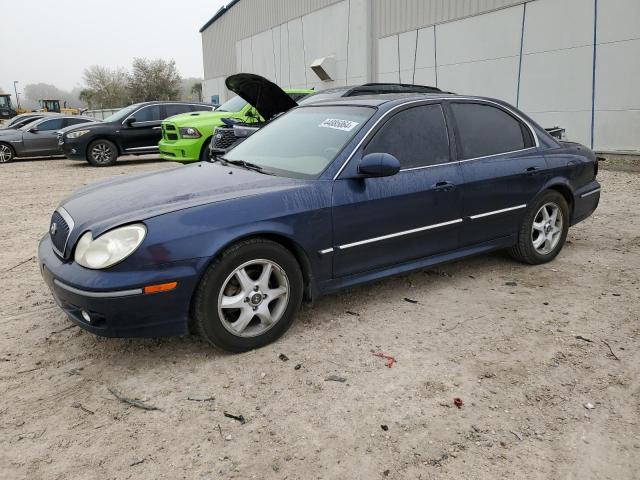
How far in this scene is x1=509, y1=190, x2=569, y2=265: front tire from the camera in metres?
4.46

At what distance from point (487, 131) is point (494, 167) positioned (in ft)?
1.06

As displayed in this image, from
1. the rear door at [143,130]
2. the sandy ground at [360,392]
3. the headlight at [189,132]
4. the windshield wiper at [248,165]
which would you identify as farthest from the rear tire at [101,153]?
the windshield wiper at [248,165]

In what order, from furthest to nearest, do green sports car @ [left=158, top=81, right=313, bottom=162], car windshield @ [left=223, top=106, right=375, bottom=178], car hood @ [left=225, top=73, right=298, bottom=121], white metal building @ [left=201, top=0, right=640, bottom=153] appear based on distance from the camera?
white metal building @ [left=201, top=0, right=640, bottom=153] < green sports car @ [left=158, top=81, right=313, bottom=162] < car hood @ [left=225, top=73, right=298, bottom=121] < car windshield @ [left=223, top=106, right=375, bottom=178]

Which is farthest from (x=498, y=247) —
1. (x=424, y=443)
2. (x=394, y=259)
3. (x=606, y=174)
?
(x=606, y=174)

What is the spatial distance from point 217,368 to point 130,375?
0.48 metres

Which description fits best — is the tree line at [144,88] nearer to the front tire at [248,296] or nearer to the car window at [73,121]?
the car window at [73,121]

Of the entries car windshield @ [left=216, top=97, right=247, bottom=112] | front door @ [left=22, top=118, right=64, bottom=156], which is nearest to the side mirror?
car windshield @ [left=216, top=97, right=247, bottom=112]

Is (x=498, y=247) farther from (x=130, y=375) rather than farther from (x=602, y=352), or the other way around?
(x=130, y=375)

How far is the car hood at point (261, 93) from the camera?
301 inches

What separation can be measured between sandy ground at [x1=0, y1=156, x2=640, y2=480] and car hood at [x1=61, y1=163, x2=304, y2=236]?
2.72 feet

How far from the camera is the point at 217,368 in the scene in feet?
9.61

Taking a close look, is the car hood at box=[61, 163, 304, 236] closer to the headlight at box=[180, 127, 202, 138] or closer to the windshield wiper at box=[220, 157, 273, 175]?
the windshield wiper at box=[220, 157, 273, 175]

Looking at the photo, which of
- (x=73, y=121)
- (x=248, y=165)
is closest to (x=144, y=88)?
(x=73, y=121)

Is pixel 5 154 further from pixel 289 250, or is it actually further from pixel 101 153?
pixel 289 250
